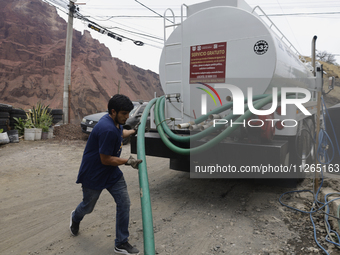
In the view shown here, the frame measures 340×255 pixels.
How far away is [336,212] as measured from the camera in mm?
3309

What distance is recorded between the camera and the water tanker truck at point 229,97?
3.51 meters

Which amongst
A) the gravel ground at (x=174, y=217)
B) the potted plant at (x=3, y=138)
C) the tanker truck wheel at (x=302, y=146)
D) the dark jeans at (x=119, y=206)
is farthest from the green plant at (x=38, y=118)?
the tanker truck wheel at (x=302, y=146)

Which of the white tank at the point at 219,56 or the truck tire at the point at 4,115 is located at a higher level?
the white tank at the point at 219,56

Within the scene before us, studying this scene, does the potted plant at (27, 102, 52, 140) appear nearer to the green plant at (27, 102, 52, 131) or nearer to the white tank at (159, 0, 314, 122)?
the green plant at (27, 102, 52, 131)

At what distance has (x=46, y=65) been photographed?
35.1 metres

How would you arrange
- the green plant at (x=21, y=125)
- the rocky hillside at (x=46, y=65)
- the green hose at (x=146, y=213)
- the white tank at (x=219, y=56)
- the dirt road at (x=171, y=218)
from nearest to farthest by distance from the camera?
the green hose at (x=146, y=213), the dirt road at (x=171, y=218), the white tank at (x=219, y=56), the green plant at (x=21, y=125), the rocky hillside at (x=46, y=65)

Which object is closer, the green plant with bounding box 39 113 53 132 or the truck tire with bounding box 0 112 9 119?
the truck tire with bounding box 0 112 9 119

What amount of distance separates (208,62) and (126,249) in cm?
281

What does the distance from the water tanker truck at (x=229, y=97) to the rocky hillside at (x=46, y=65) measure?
24.1 metres

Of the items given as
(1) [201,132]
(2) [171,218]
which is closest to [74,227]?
(2) [171,218]

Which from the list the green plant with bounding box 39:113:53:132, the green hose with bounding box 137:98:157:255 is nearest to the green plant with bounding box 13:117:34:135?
the green plant with bounding box 39:113:53:132

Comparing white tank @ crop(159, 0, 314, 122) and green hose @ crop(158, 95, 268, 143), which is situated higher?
white tank @ crop(159, 0, 314, 122)

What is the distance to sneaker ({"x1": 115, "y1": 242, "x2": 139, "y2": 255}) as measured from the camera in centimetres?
269

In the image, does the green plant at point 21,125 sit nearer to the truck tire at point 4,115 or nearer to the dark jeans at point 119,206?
the truck tire at point 4,115
